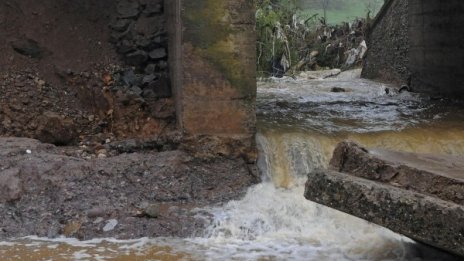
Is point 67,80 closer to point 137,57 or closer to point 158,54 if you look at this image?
point 137,57

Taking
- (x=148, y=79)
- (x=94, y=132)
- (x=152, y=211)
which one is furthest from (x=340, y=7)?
(x=152, y=211)

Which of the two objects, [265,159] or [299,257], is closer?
[299,257]

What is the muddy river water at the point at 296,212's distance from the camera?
16.2ft

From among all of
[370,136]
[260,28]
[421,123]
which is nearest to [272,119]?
[370,136]

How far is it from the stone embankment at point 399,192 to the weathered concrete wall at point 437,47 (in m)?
6.85

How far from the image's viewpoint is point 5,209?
5.78 meters

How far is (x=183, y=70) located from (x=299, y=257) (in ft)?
8.99

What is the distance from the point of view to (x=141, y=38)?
322 inches

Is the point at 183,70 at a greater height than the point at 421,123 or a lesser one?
greater

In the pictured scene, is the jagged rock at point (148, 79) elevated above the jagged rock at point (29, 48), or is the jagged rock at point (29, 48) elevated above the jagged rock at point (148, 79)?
the jagged rock at point (29, 48)

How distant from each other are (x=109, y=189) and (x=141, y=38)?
2.68 metres

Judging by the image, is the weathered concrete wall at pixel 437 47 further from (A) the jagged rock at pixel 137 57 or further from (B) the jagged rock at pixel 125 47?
(B) the jagged rock at pixel 125 47

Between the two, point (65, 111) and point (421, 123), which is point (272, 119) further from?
point (65, 111)

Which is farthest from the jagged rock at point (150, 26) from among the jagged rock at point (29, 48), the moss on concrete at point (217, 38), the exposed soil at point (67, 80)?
the moss on concrete at point (217, 38)
